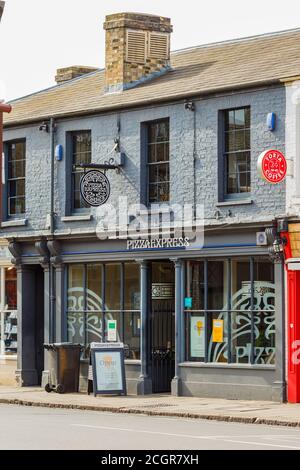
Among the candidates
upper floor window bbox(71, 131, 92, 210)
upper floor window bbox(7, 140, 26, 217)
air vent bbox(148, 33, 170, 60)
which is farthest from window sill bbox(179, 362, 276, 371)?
air vent bbox(148, 33, 170, 60)

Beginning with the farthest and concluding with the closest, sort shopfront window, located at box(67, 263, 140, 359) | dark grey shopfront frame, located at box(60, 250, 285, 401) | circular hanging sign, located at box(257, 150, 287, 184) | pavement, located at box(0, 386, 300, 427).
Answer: shopfront window, located at box(67, 263, 140, 359), dark grey shopfront frame, located at box(60, 250, 285, 401), circular hanging sign, located at box(257, 150, 287, 184), pavement, located at box(0, 386, 300, 427)

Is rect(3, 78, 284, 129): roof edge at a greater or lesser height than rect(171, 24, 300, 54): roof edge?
lesser

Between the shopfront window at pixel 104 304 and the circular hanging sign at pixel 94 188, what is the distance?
1610 mm

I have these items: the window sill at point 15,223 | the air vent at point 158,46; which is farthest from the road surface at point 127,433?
the air vent at point 158,46

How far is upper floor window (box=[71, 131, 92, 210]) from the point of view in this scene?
29.4m

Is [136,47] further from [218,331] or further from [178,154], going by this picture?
[218,331]

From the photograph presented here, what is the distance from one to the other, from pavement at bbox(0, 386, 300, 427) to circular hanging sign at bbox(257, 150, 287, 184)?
15.1 ft

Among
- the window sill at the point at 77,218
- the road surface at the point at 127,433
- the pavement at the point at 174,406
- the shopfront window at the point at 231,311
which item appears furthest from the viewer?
the window sill at the point at 77,218

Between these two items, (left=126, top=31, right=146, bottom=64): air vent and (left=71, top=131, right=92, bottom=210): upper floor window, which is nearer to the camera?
(left=71, top=131, right=92, bottom=210): upper floor window

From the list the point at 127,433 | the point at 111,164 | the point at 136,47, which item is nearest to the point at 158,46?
the point at 136,47

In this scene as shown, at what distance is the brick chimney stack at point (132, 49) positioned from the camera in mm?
29500

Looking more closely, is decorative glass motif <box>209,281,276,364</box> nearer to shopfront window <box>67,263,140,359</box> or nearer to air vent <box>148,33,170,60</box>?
shopfront window <box>67,263,140,359</box>

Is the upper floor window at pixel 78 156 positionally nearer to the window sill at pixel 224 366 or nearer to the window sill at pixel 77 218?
the window sill at pixel 77 218

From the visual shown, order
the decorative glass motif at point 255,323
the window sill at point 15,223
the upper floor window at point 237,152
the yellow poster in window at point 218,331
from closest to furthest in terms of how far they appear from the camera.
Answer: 1. the decorative glass motif at point 255,323
2. the upper floor window at point 237,152
3. the yellow poster in window at point 218,331
4. the window sill at point 15,223
